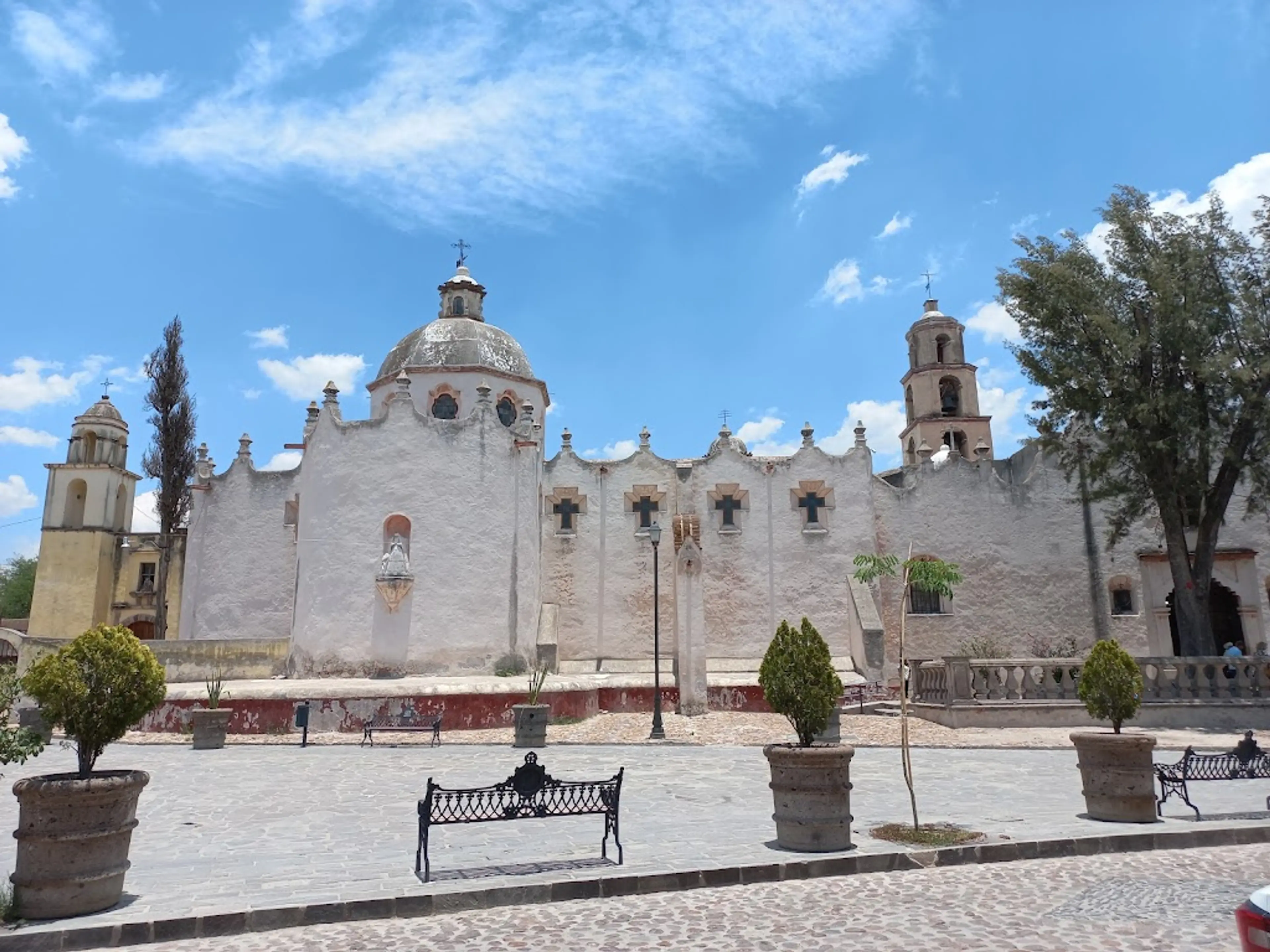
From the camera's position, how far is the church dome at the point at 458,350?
27.9m

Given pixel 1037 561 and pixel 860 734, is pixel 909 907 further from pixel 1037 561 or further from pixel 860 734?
pixel 1037 561

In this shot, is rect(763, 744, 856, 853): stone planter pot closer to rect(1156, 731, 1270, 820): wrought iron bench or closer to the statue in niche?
rect(1156, 731, 1270, 820): wrought iron bench

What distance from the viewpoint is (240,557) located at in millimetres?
27312

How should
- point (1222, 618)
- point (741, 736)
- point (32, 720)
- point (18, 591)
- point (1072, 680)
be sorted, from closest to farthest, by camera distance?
point (32, 720) → point (741, 736) → point (1072, 680) → point (1222, 618) → point (18, 591)

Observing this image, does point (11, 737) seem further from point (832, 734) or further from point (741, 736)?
point (741, 736)

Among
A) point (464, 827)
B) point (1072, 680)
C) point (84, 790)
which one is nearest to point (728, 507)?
point (1072, 680)

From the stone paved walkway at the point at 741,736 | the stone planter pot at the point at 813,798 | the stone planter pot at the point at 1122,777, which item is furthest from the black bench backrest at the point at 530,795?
the stone paved walkway at the point at 741,736

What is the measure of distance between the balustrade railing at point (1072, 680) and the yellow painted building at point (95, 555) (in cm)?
2766

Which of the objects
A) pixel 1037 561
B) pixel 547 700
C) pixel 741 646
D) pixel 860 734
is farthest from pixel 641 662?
pixel 1037 561

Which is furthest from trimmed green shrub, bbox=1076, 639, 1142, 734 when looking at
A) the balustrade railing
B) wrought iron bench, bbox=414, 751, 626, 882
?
the balustrade railing

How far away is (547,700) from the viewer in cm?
1844

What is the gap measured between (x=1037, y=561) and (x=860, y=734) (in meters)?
12.9

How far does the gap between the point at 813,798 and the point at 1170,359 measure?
1845 centimetres

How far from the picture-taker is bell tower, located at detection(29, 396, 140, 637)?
108 feet
